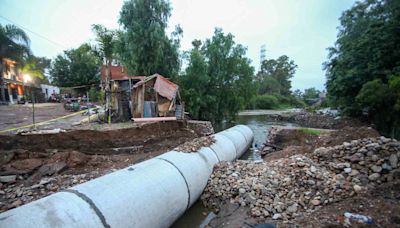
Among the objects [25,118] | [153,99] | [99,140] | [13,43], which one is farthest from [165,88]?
[13,43]

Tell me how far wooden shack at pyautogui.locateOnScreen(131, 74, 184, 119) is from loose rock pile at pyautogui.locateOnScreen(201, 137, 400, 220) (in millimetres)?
6964

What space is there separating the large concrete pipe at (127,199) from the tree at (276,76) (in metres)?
48.4

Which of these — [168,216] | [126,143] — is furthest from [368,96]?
[126,143]

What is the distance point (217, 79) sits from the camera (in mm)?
17016

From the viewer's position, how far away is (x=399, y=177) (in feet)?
12.7

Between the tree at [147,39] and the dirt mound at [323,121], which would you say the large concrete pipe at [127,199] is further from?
the dirt mound at [323,121]

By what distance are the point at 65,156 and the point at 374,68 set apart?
17571 mm

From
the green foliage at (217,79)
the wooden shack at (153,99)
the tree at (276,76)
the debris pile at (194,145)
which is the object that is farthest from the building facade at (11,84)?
the tree at (276,76)

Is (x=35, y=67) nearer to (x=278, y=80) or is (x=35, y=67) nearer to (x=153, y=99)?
(x=153, y=99)

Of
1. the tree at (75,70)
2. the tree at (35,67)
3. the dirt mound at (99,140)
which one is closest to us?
the dirt mound at (99,140)

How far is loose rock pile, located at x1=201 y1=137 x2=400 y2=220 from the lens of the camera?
12.8 feet

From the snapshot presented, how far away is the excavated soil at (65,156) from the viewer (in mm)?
5016

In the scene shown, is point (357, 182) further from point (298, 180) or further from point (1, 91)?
point (1, 91)

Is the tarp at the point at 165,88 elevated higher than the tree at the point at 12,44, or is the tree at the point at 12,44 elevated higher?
the tree at the point at 12,44
